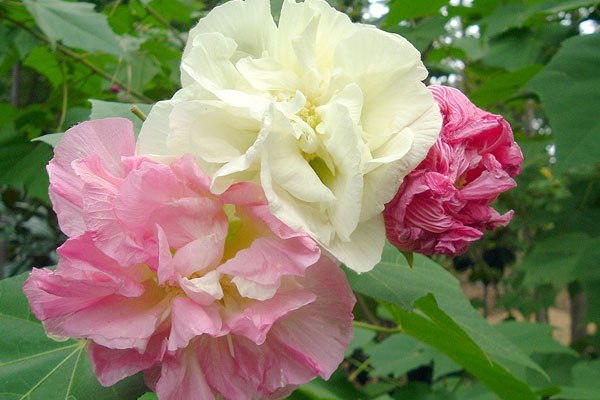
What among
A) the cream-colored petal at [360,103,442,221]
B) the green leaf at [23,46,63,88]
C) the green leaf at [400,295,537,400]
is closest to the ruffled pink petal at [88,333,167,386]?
the cream-colored petal at [360,103,442,221]

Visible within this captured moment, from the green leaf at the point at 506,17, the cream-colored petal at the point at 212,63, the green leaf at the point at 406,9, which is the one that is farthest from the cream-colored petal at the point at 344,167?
the green leaf at the point at 506,17

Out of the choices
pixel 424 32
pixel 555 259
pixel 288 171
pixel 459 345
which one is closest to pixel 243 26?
pixel 288 171

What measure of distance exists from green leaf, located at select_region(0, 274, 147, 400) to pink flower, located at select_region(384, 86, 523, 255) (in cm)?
30

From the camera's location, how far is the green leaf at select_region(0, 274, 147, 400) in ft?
2.09

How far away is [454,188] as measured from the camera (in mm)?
527

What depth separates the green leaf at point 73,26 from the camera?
4.75ft

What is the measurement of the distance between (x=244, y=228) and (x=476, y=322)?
20.5 inches

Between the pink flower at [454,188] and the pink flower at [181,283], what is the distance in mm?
77

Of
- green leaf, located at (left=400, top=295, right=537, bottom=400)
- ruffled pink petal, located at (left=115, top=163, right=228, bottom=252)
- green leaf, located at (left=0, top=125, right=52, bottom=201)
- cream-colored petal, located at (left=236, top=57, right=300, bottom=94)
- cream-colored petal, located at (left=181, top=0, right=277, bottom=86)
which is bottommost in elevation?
green leaf, located at (left=0, top=125, right=52, bottom=201)

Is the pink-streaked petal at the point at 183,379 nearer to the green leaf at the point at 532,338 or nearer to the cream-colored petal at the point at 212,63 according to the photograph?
the cream-colored petal at the point at 212,63

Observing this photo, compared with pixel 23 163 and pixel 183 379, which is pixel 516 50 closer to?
pixel 23 163

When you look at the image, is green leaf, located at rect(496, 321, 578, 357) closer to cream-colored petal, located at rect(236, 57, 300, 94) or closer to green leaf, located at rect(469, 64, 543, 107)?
green leaf, located at rect(469, 64, 543, 107)

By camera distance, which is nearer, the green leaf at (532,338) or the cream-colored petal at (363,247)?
the cream-colored petal at (363,247)

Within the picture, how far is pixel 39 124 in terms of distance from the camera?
195 cm
